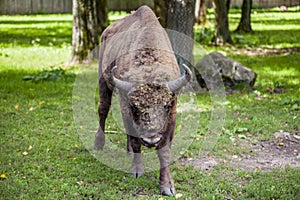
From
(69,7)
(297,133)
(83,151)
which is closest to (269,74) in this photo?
(297,133)

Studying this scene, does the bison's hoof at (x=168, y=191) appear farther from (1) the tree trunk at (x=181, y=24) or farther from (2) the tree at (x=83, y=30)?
(2) the tree at (x=83, y=30)

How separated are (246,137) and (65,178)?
3.07 meters

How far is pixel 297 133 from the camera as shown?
8.18 m

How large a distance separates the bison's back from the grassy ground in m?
1.32

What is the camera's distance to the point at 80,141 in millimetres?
7824

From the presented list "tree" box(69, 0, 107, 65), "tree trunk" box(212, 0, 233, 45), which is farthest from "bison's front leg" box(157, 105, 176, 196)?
"tree trunk" box(212, 0, 233, 45)

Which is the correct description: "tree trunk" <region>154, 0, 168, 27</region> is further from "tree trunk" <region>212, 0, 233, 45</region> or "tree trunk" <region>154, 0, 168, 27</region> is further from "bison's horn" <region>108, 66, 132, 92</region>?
"bison's horn" <region>108, 66, 132, 92</region>

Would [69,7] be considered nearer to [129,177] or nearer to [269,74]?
[269,74]

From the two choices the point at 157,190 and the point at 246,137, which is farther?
the point at 246,137

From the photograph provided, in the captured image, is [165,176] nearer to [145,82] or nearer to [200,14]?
[145,82]

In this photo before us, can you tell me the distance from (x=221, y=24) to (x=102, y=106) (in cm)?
1040

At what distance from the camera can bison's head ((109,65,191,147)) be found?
17.4 ft

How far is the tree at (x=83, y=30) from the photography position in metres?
12.8

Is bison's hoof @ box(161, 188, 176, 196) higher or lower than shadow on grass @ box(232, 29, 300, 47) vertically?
lower
